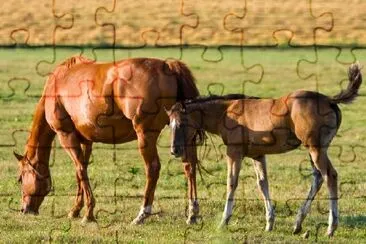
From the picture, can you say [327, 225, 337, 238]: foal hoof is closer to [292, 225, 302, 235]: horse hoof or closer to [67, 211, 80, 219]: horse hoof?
[292, 225, 302, 235]: horse hoof

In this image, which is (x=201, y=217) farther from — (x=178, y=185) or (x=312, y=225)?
(x=178, y=185)

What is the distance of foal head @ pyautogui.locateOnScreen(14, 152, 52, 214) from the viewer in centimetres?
1736

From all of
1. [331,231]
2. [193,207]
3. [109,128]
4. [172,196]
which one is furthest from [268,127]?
[172,196]

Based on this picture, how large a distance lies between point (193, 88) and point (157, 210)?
6.10 feet

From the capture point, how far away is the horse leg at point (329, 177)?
15.0 meters

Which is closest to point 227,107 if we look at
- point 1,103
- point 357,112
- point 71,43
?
point 357,112

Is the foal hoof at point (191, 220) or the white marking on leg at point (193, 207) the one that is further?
the white marking on leg at point (193, 207)

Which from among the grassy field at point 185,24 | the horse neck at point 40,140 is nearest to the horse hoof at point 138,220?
the horse neck at point 40,140

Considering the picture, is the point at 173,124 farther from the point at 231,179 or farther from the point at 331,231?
the point at 331,231

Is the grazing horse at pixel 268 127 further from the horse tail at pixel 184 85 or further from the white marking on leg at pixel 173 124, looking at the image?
the horse tail at pixel 184 85

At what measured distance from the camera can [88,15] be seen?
4559 cm

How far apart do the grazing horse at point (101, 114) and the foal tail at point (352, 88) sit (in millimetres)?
2224

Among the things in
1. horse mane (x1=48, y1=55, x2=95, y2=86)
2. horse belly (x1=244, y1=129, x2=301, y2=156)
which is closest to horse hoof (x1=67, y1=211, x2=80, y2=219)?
horse mane (x1=48, y1=55, x2=95, y2=86)
